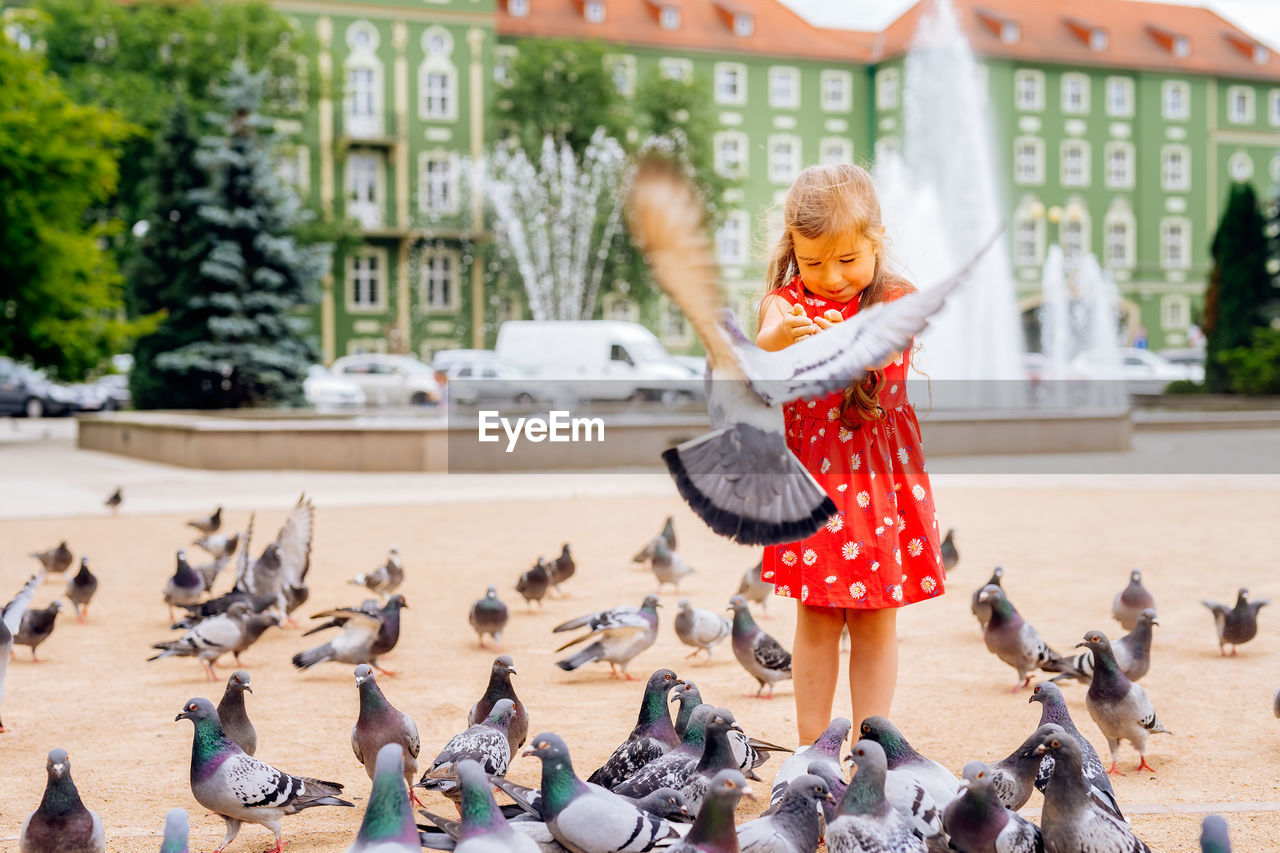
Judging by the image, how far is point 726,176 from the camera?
5225 centimetres

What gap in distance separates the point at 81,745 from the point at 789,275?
317cm

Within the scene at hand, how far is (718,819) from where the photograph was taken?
9.59 ft

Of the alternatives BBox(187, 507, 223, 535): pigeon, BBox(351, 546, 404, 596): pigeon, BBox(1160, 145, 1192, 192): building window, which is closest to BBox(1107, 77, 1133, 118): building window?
BBox(1160, 145, 1192, 192): building window

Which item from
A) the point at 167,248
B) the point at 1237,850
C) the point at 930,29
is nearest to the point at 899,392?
the point at 1237,850

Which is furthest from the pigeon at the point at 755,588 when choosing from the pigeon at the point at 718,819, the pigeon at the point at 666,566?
the pigeon at the point at 718,819

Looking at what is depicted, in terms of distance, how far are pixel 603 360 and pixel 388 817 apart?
26.0m

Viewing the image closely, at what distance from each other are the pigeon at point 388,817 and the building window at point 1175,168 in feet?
208

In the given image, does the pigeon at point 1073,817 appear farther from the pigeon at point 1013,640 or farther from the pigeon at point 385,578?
the pigeon at point 385,578

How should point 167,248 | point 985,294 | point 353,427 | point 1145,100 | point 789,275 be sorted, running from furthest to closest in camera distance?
point 1145,100, point 985,294, point 167,248, point 353,427, point 789,275

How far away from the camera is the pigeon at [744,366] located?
3.22 metres

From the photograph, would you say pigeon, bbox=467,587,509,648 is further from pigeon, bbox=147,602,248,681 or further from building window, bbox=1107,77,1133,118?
building window, bbox=1107,77,1133,118

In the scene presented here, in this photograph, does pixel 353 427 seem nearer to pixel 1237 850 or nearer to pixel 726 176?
pixel 1237 850

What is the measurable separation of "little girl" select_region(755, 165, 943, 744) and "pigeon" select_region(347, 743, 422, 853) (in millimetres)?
1353

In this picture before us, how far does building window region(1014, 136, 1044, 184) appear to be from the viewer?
58.8 m
